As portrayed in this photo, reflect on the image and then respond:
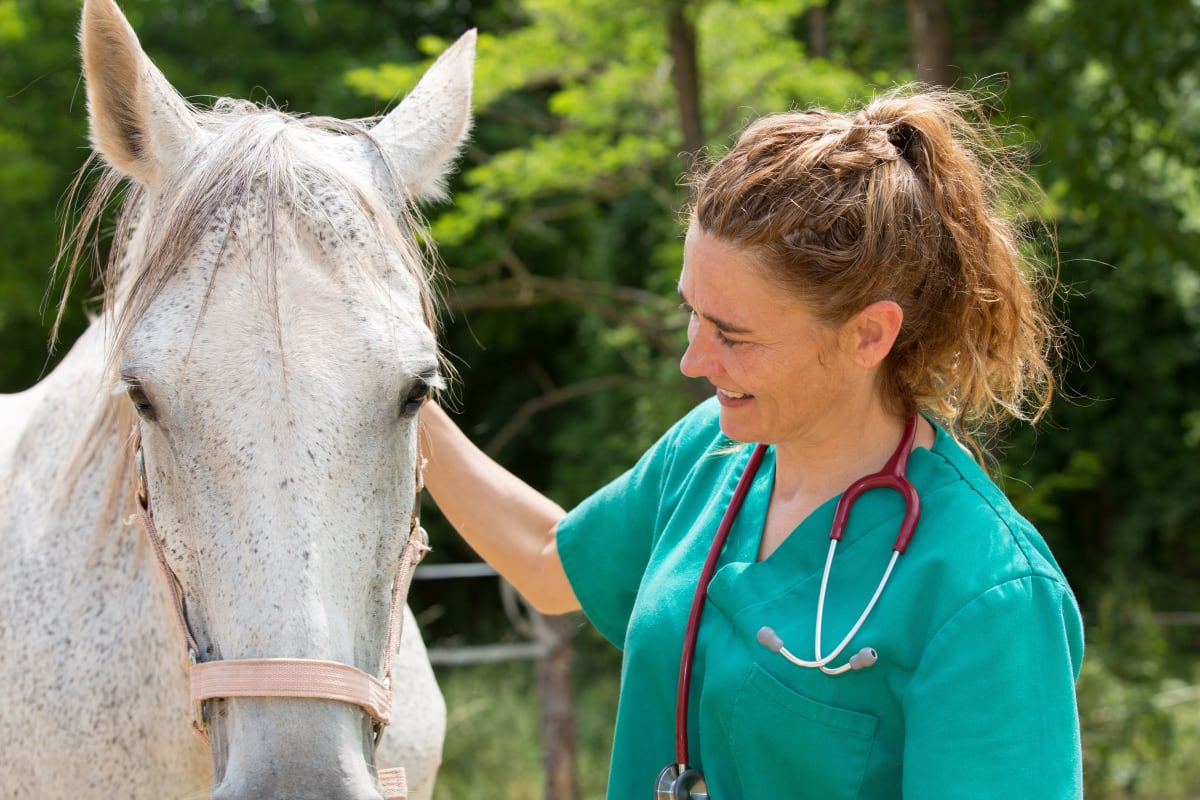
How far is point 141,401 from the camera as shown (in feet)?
4.99

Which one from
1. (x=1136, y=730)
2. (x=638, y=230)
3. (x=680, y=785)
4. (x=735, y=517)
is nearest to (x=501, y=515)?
(x=735, y=517)

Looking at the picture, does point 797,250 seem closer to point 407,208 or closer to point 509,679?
point 407,208

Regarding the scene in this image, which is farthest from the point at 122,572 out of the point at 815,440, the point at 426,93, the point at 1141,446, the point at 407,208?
the point at 1141,446

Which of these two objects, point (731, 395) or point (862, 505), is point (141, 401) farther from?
point (862, 505)

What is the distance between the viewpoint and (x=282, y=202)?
159cm

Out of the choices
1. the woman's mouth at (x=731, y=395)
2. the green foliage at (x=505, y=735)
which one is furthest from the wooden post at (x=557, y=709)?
the woman's mouth at (x=731, y=395)

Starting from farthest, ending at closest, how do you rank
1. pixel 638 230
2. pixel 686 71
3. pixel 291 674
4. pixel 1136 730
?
1. pixel 638 230
2. pixel 1136 730
3. pixel 686 71
4. pixel 291 674

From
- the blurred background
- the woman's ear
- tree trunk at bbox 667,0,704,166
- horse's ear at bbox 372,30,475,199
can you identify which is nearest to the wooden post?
the blurred background

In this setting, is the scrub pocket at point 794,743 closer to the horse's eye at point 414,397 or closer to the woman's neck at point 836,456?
the woman's neck at point 836,456

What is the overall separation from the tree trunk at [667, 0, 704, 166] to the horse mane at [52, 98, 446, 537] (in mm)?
4843

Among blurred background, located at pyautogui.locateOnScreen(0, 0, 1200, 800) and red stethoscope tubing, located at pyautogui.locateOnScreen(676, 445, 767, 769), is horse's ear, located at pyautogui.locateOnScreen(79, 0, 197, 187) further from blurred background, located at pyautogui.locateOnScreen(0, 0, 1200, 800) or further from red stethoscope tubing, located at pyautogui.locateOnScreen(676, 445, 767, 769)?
red stethoscope tubing, located at pyautogui.locateOnScreen(676, 445, 767, 769)

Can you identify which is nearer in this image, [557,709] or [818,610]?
[818,610]

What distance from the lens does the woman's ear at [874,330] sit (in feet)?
5.10

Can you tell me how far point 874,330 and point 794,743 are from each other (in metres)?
0.57
